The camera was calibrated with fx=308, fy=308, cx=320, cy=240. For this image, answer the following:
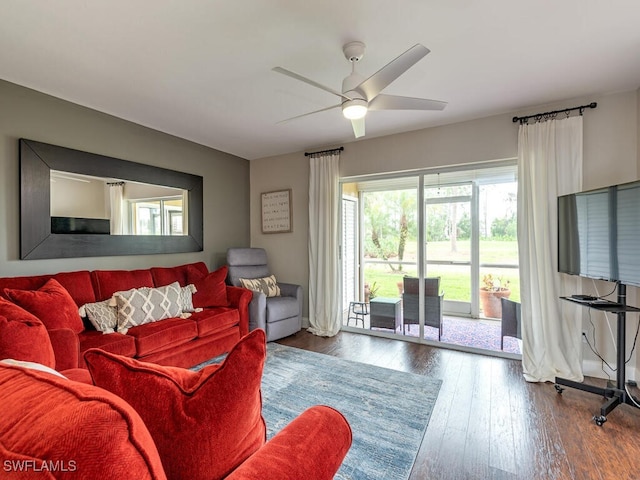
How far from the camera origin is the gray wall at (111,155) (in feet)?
8.64

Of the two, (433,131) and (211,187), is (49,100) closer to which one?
(211,187)

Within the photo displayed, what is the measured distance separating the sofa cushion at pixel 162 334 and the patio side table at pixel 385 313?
2.32 metres

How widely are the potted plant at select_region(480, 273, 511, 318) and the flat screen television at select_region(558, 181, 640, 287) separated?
718 millimetres

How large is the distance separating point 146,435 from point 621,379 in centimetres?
324

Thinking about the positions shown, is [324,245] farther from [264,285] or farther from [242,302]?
[242,302]

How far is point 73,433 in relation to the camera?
42 cm

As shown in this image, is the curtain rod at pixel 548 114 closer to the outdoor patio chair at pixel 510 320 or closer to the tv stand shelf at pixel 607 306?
the tv stand shelf at pixel 607 306

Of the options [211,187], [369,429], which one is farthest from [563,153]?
[211,187]

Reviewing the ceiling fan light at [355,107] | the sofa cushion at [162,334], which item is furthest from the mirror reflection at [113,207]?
the ceiling fan light at [355,107]

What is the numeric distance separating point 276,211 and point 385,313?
2.26 m

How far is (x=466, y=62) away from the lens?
2324 millimetres

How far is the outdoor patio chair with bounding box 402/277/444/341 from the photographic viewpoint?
380 centimetres

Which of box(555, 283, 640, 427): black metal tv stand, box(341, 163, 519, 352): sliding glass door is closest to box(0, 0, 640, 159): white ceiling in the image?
box(341, 163, 519, 352): sliding glass door

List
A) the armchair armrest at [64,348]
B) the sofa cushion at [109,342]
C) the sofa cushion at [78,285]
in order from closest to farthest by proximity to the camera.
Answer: the armchair armrest at [64,348] < the sofa cushion at [109,342] < the sofa cushion at [78,285]
